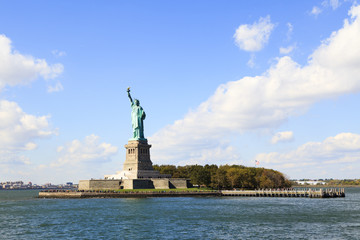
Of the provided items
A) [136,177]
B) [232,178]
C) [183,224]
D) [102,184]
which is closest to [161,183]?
[136,177]

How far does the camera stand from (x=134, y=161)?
129m

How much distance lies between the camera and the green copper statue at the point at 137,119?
134 metres

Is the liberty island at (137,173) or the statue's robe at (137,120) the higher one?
the statue's robe at (137,120)

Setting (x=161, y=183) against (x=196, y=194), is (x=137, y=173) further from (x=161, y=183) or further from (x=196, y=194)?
(x=196, y=194)

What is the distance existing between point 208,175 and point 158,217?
224 ft

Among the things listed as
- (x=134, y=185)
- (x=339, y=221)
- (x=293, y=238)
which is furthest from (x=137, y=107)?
(x=293, y=238)

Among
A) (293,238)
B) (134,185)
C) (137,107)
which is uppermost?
(137,107)

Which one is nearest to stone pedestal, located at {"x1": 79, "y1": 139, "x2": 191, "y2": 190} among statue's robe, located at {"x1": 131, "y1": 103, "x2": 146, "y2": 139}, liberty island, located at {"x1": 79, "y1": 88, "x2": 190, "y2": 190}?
liberty island, located at {"x1": 79, "y1": 88, "x2": 190, "y2": 190}

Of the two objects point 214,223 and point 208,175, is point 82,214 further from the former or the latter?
point 208,175

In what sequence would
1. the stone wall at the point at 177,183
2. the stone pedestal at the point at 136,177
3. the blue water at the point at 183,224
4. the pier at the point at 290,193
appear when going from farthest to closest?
the stone wall at the point at 177,183
the stone pedestal at the point at 136,177
the pier at the point at 290,193
the blue water at the point at 183,224

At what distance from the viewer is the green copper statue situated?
134 m

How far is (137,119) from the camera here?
13462 centimetres

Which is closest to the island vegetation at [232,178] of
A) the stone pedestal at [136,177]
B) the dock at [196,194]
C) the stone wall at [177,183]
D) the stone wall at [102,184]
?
the stone pedestal at [136,177]

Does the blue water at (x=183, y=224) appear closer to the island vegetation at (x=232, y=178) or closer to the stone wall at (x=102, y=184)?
the stone wall at (x=102, y=184)
